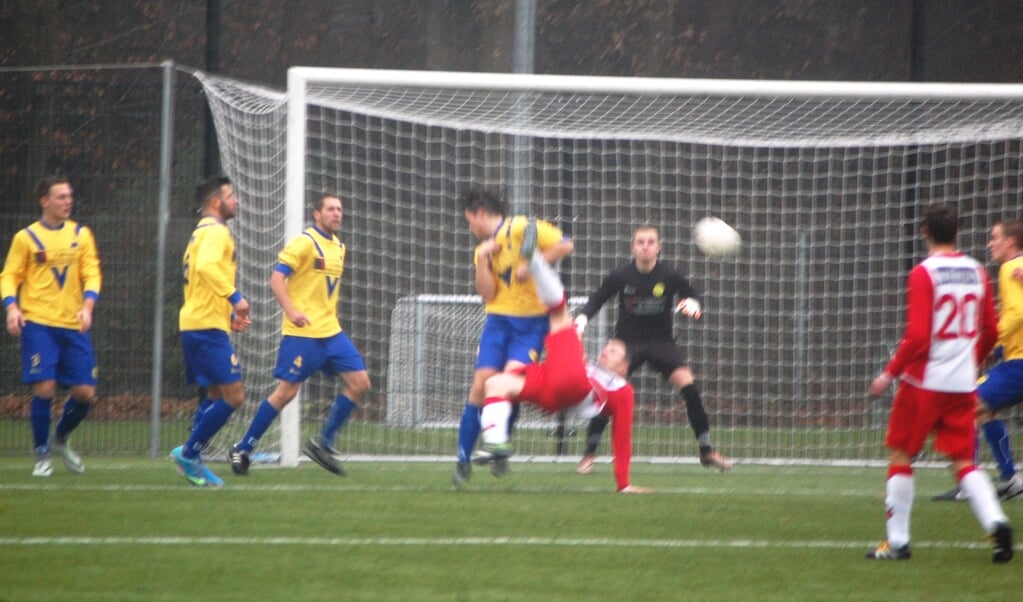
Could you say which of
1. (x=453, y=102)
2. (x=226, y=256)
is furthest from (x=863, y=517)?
(x=453, y=102)

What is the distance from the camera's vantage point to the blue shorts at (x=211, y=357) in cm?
869

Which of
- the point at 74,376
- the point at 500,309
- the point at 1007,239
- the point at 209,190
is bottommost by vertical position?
the point at 74,376

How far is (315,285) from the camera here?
9.33 meters

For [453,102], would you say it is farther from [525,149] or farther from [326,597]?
[326,597]

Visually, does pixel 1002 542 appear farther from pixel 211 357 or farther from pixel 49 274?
pixel 49 274

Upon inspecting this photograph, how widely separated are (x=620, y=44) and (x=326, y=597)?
11173 mm

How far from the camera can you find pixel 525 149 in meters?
12.2

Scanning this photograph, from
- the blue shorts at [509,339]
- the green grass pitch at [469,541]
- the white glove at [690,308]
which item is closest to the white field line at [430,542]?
the green grass pitch at [469,541]

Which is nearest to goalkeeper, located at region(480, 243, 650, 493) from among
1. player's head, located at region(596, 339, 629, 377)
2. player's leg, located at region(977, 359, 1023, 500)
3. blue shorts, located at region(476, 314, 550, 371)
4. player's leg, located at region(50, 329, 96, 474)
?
blue shorts, located at region(476, 314, 550, 371)

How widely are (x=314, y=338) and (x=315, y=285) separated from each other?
0.35m

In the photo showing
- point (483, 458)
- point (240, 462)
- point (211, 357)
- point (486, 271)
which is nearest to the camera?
point (483, 458)

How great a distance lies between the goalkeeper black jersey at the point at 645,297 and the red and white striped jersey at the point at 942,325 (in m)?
3.89

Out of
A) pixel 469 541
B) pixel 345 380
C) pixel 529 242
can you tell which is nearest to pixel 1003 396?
pixel 529 242

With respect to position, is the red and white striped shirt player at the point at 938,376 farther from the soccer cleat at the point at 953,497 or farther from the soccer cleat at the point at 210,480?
the soccer cleat at the point at 210,480
